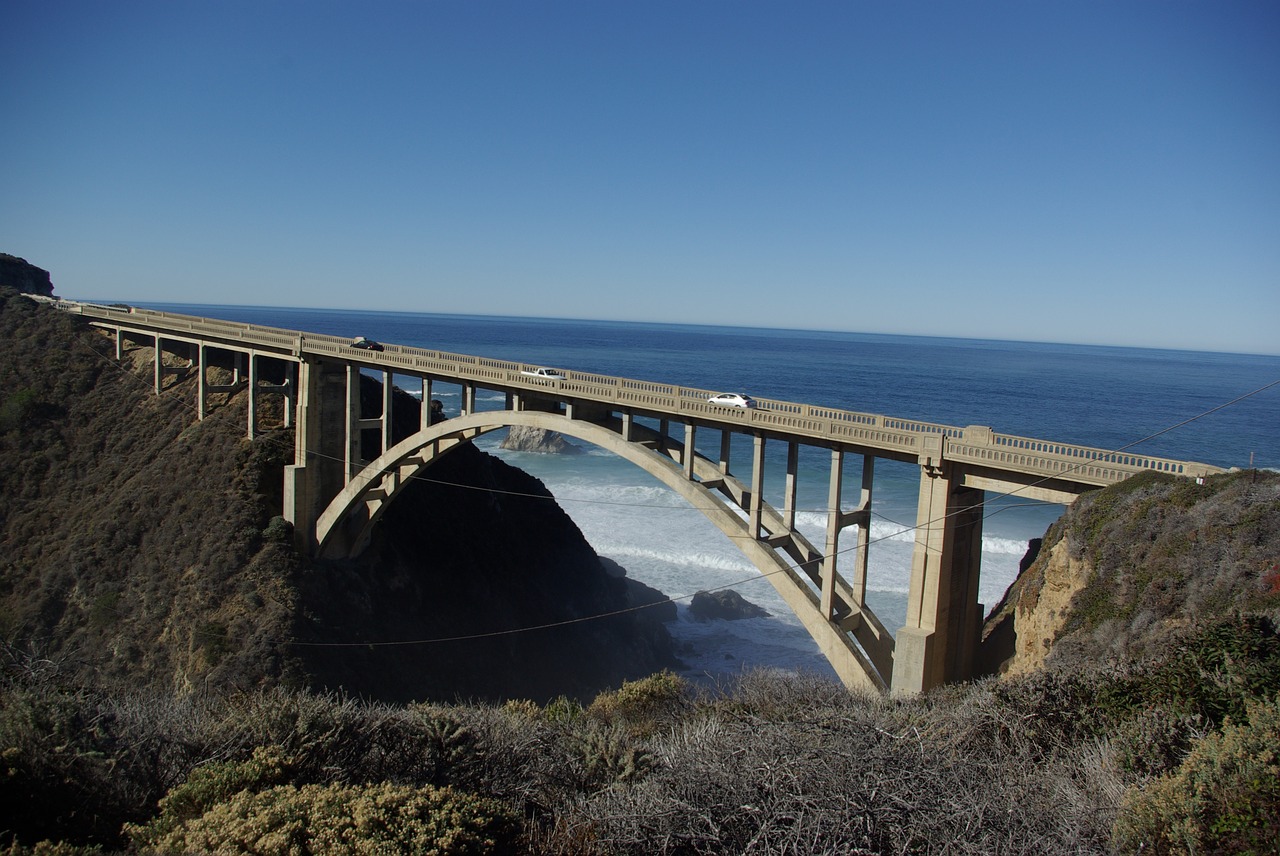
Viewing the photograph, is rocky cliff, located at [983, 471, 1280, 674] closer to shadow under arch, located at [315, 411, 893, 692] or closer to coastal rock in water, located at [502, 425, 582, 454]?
shadow under arch, located at [315, 411, 893, 692]

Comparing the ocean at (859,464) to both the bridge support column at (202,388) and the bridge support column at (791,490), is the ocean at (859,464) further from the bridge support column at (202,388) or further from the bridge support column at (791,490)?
the bridge support column at (202,388)

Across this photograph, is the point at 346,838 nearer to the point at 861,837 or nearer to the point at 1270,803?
the point at 861,837

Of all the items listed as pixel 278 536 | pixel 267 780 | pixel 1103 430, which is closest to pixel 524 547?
pixel 278 536

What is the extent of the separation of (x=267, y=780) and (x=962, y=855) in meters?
8.07

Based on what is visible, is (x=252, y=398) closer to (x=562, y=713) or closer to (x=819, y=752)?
(x=562, y=713)

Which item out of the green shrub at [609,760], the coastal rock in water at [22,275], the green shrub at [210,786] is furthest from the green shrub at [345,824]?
the coastal rock in water at [22,275]

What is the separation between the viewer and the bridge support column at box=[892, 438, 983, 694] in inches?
657

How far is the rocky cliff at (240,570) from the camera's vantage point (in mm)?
28766

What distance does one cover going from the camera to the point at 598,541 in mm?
51906

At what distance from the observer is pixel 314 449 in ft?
106

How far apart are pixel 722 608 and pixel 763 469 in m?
22.4

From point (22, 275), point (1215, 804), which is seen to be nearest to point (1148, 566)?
point (1215, 804)

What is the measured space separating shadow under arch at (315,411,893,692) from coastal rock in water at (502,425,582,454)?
44.3m

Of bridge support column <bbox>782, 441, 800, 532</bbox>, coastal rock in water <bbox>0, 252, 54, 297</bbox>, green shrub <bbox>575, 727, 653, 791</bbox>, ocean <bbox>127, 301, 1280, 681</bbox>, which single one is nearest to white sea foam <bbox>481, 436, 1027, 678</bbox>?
ocean <bbox>127, 301, 1280, 681</bbox>
